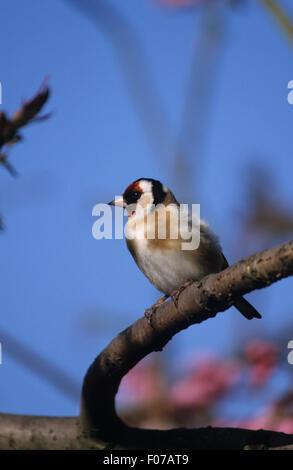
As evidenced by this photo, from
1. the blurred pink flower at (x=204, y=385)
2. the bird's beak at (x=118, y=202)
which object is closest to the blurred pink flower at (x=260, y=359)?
the blurred pink flower at (x=204, y=385)

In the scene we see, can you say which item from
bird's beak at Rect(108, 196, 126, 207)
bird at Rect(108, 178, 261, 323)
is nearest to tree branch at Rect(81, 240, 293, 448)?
bird at Rect(108, 178, 261, 323)

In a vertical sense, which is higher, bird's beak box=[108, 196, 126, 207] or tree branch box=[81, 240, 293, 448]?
bird's beak box=[108, 196, 126, 207]

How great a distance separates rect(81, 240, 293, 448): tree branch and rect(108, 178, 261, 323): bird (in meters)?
0.90

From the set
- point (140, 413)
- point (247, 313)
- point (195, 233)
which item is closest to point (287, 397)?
point (247, 313)

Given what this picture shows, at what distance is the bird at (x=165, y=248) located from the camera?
350 cm

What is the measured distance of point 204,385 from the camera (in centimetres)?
430

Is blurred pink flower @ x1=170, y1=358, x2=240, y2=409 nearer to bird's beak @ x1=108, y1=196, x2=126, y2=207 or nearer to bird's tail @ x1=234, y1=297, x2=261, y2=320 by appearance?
bird's tail @ x1=234, y1=297, x2=261, y2=320

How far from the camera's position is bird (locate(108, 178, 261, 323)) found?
3.50 meters

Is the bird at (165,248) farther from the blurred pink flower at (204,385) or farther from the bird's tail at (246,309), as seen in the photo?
the blurred pink flower at (204,385)

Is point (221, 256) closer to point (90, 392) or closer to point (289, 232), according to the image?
point (289, 232)

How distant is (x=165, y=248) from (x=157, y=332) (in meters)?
1.16

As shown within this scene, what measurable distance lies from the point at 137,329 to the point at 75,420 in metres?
0.56

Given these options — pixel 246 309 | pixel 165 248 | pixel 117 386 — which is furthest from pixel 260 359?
pixel 117 386

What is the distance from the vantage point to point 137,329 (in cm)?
246
